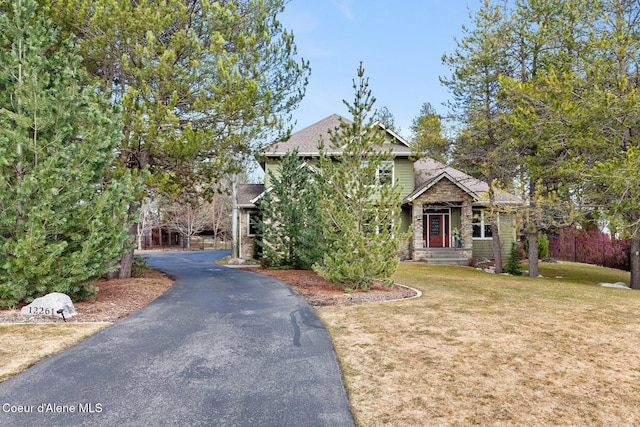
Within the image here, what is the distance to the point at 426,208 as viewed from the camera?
2159 cm

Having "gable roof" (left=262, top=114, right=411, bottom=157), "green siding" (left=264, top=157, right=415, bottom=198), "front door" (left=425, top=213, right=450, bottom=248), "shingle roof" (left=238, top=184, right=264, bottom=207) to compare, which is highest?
"gable roof" (left=262, top=114, right=411, bottom=157)

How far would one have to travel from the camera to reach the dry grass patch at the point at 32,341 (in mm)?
4527

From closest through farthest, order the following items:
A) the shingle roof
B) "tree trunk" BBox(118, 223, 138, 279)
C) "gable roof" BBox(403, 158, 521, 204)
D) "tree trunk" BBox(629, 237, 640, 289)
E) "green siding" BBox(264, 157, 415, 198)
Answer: "tree trunk" BBox(118, 223, 138, 279) → "tree trunk" BBox(629, 237, 640, 289) → "gable roof" BBox(403, 158, 521, 204) → the shingle roof → "green siding" BBox(264, 157, 415, 198)

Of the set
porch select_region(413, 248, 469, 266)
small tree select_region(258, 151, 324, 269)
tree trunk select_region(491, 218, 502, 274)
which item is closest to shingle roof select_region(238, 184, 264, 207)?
small tree select_region(258, 151, 324, 269)

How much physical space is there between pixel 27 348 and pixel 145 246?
37.4 metres

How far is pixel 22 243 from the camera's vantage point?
22.3 feet

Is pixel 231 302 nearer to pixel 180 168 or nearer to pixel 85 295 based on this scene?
pixel 85 295

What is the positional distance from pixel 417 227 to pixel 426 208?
1572 mm

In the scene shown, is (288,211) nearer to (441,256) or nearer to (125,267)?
(125,267)

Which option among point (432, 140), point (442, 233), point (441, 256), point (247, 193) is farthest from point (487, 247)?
point (247, 193)

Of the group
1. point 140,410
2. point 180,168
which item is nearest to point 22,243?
point 140,410

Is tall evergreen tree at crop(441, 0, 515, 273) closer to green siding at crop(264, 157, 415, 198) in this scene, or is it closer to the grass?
green siding at crop(264, 157, 415, 198)

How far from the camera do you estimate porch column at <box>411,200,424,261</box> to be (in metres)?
20.6

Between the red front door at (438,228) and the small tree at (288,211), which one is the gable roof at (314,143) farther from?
the red front door at (438,228)
